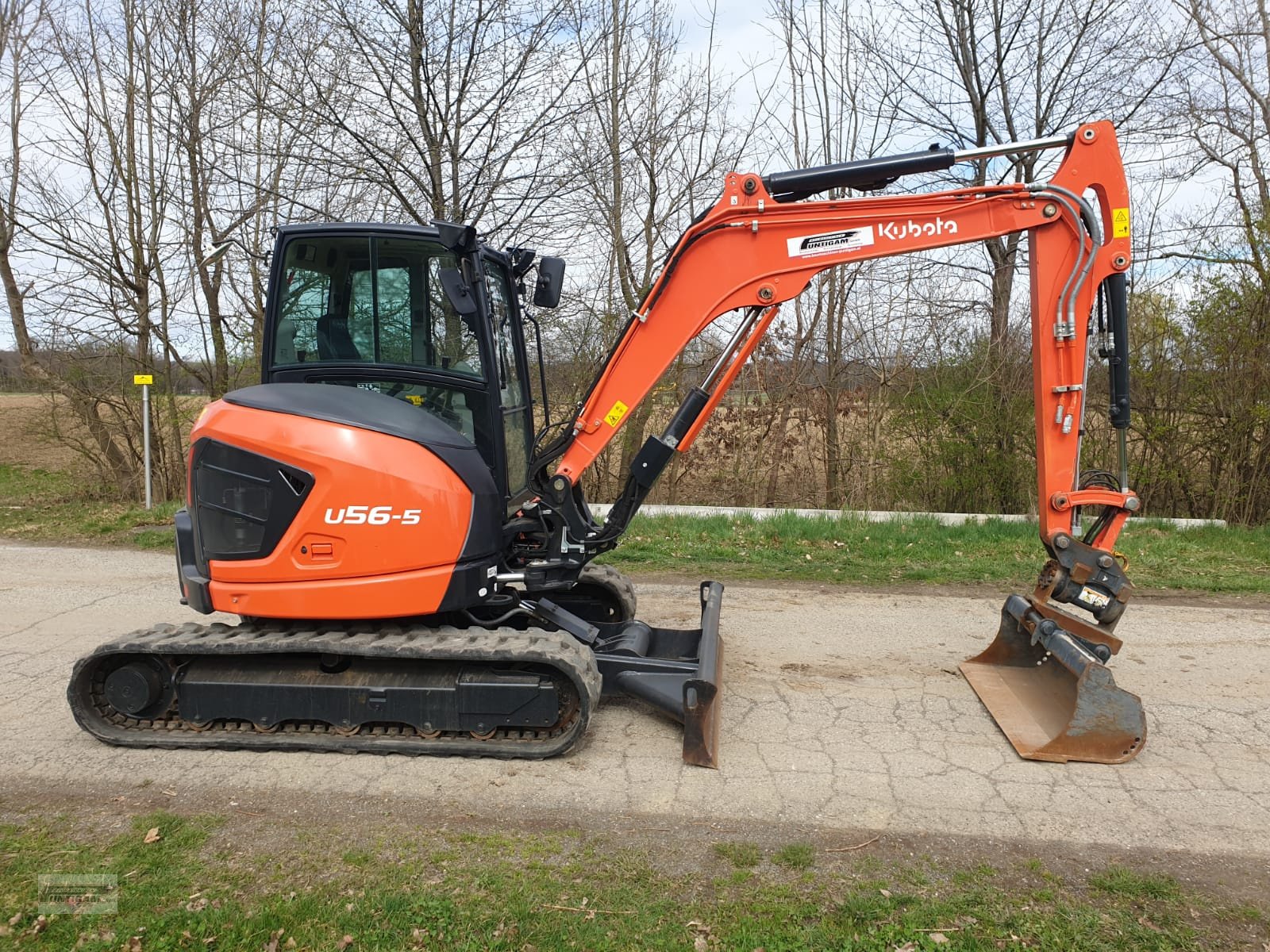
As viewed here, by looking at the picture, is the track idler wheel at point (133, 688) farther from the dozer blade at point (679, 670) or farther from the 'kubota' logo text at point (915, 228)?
the 'kubota' logo text at point (915, 228)

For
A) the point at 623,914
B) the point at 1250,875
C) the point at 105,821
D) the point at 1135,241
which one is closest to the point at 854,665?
the point at 1250,875

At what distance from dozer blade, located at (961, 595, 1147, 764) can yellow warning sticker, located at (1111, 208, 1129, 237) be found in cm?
213

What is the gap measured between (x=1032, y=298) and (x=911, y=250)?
2.46 ft

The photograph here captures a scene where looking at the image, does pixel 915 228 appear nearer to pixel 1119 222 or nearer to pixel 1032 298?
pixel 1032 298

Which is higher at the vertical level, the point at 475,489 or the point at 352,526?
the point at 475,489

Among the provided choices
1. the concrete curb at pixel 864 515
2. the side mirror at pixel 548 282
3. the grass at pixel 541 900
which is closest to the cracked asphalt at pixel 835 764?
the grass at pixel 541 900

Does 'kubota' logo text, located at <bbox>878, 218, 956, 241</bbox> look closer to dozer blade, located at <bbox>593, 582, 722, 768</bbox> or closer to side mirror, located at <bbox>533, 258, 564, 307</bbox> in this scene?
side mirror, located at <bbox>533, 258, 564, 307</bbox>

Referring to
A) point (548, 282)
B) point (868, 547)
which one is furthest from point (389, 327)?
point (868, 547)

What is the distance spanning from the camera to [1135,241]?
1262 cm

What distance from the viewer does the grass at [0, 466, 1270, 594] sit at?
8.49 meters

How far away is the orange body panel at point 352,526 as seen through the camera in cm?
437

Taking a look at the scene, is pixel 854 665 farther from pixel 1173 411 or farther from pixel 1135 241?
pixel 1135 241

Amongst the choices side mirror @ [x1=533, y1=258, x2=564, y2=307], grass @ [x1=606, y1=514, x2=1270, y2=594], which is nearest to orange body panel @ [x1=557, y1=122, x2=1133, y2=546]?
side mirror @ [x1=533, y1=258, x2=564, y2=307]

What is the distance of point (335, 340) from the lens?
484cm
